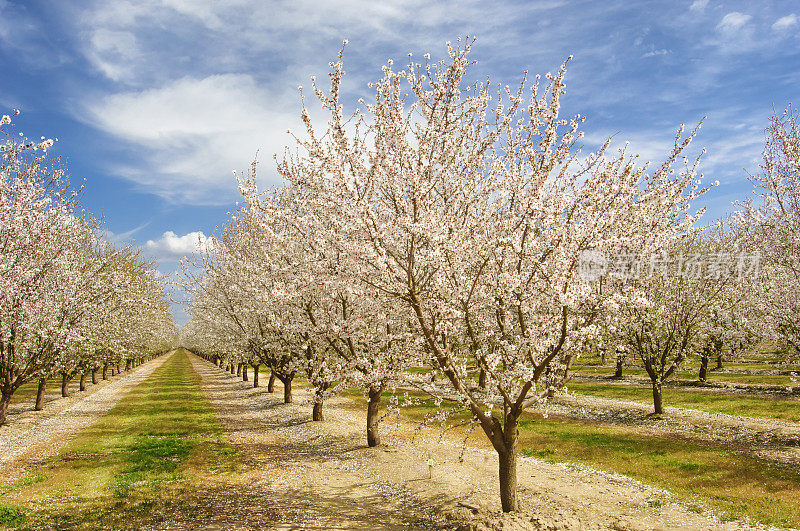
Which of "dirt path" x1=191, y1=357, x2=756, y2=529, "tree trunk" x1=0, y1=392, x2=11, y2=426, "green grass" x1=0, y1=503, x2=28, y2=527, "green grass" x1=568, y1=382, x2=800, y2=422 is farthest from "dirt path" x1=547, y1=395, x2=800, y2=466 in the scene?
"tree trunk" x1=0, y1=392, x2=11, y2=426

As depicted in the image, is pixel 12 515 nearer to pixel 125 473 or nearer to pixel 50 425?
pixel 125 473

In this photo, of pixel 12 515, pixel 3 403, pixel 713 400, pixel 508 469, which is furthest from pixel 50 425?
pixel 713 400

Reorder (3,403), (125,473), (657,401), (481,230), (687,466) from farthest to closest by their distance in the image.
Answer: (657,401), (3,403), (125,473), (687,466), (481,230)

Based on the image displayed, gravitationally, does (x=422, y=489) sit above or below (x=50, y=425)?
above

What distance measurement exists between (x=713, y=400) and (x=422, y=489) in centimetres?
2449

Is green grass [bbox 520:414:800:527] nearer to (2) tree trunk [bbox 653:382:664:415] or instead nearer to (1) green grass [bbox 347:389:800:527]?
(1) green grass [bbox 347:389:800:527]

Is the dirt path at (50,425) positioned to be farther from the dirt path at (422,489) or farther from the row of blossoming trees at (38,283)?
the dirt path at (422,489)

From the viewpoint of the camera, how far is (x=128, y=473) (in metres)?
15.8

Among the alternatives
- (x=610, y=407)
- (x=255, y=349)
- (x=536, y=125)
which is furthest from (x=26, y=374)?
(x=610, y=407)

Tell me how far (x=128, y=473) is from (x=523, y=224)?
52.5 ft

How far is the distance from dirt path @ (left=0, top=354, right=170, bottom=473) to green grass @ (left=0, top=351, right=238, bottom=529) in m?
0.97

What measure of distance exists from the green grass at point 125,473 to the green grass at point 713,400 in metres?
22.0

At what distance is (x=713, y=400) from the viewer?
93.1ft

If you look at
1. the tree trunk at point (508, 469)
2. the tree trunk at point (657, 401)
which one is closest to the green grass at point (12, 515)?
the tree trunk at point (508, 469)
